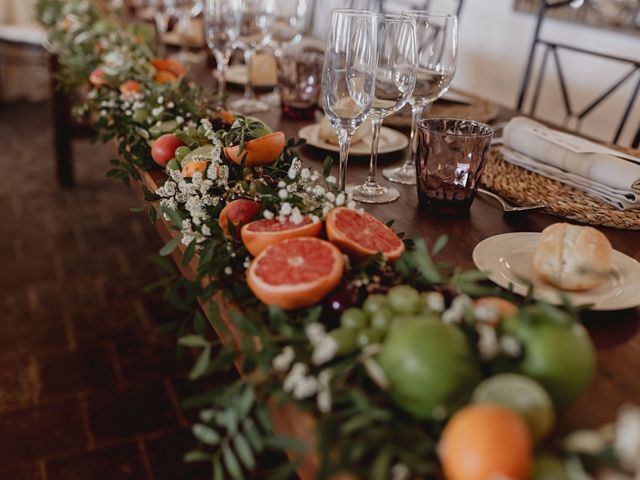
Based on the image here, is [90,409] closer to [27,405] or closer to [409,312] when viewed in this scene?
[27,405]

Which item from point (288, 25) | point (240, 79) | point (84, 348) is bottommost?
point (84, 348)

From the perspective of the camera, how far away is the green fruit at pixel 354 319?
590 mm

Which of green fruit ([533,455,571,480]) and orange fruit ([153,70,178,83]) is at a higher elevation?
green fruit ([533,455,571,480])

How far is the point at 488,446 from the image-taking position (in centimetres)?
43

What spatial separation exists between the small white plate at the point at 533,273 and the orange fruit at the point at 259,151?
1.17 feet

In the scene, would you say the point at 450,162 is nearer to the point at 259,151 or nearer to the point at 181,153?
the point at 259,151

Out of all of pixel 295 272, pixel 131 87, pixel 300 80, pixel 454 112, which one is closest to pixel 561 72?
pixel 454 112

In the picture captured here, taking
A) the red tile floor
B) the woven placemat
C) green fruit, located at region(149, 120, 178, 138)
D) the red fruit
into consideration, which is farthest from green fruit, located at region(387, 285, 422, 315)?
the red tile floor

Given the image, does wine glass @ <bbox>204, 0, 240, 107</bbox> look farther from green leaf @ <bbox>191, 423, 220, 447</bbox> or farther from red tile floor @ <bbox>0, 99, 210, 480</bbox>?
green leaf @ <bbox>191, 423, 220, 447</bbox>

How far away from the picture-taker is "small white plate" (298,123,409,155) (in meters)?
1.25

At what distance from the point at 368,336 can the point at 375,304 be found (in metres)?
0.05

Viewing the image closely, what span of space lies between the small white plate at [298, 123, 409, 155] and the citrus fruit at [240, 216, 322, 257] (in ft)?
1.64

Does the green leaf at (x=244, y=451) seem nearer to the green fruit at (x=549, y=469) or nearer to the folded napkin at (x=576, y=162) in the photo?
the green fruit at (x=549, y=469)

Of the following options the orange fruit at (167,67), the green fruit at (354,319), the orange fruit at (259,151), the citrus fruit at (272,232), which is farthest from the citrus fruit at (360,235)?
the orange fruit at (167,67)
